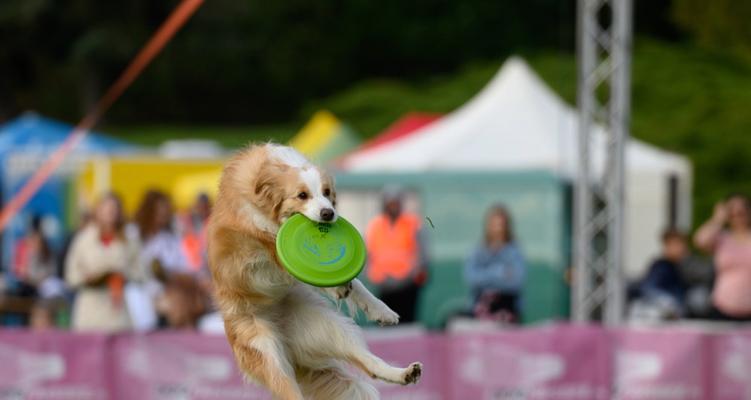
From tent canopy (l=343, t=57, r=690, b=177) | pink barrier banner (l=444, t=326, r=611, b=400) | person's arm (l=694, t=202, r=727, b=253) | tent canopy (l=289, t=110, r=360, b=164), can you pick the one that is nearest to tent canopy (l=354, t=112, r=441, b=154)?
tent canopy (l=289, t=110, r=360, b=164)

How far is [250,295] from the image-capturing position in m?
5.96

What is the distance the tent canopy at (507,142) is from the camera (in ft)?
57.2

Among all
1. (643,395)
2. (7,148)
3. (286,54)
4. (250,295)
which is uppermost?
(286,54)

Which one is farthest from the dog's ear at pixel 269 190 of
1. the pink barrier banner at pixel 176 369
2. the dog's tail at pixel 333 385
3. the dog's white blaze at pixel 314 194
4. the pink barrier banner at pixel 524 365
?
the pink barrier banner at pixel 524 365

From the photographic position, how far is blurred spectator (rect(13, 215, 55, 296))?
15.3 m

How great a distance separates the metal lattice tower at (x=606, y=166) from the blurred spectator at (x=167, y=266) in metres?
2.90

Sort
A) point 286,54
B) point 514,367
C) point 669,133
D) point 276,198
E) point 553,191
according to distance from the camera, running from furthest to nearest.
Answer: point 286,54 → point 669,133 → point 553,191 → point 514,367 → point 276,198

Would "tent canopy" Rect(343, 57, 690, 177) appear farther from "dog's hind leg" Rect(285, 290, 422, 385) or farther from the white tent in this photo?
"dog's hind leg" Rect(285, 290, 422, 385)

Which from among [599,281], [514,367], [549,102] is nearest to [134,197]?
[549,102]

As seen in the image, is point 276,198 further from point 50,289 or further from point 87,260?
point 50,289

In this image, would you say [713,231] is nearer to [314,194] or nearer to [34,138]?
[314,194]

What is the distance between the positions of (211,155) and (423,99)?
10.4 m

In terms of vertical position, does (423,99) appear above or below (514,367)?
above

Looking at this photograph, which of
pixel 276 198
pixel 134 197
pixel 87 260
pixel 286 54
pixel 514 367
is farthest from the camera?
pixel 286 54
